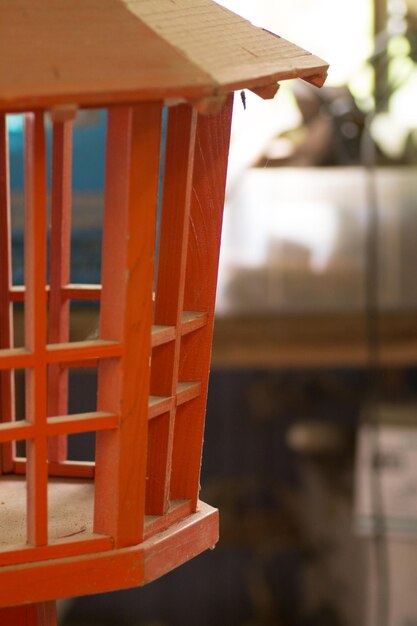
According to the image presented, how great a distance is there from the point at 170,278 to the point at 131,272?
66 mm

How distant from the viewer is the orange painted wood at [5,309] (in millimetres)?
713

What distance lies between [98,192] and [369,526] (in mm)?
948

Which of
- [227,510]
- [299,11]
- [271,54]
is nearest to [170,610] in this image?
[227,510]

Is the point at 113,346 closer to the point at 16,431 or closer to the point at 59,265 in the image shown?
the point at 16,431

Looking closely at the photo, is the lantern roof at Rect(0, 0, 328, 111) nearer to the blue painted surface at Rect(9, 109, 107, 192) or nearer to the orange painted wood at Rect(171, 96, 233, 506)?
the orange painted wood at Rect(171, 96, 233, 506)

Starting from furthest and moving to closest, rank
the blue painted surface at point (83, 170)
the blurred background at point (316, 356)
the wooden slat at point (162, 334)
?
the blurred background at point (316, 356) → the blue painted surface at point (83, 170) → the wooden slat at point (162, 334)

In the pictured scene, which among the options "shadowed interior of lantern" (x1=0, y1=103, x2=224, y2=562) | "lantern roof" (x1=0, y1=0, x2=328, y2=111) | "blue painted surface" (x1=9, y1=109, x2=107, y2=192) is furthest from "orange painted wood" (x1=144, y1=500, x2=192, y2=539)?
"blue painted surface" (x1=9, y1=109, x2=107, y2=192)

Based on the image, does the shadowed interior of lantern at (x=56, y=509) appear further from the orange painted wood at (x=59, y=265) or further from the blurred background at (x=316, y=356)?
the blurred background at (x=316, y=356)

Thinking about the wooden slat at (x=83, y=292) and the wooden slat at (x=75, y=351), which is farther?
the wooden slat at (x=83, y=292)

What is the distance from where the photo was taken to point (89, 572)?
554 millimetres

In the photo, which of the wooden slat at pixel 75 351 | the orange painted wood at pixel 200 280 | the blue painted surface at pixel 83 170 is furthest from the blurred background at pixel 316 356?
the wooden slat at pixel 75 351

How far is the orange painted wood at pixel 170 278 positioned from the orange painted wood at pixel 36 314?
0.28 feet

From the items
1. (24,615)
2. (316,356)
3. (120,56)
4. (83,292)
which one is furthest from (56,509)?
(316,356)

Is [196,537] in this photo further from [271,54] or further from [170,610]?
[170,610]
